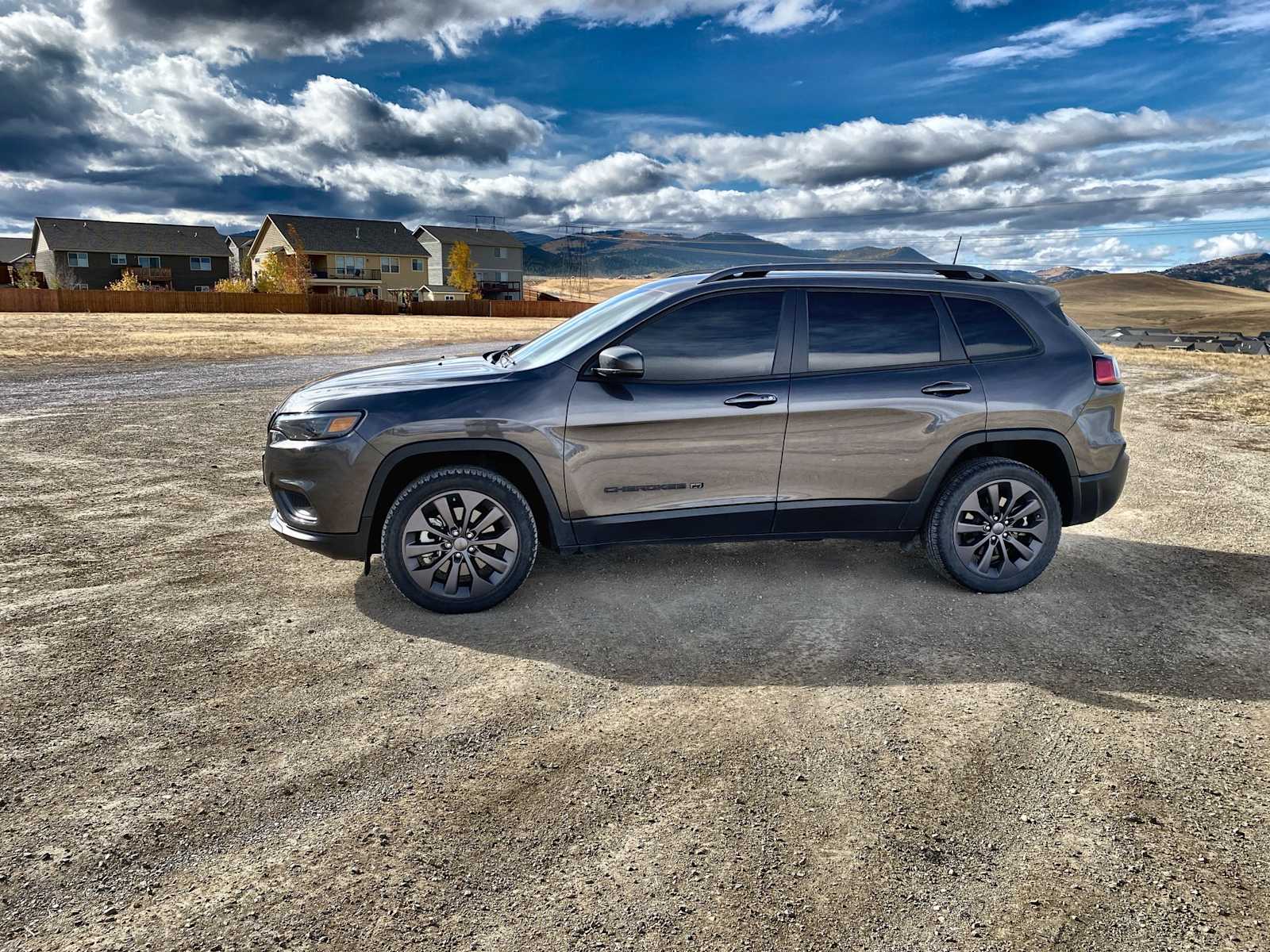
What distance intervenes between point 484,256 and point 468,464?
95.5 meters

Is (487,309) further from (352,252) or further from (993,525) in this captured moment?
(993,525)

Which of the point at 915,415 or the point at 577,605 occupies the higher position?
the point at 915,415

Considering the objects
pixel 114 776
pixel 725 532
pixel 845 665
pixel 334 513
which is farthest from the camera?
pixel 725 532

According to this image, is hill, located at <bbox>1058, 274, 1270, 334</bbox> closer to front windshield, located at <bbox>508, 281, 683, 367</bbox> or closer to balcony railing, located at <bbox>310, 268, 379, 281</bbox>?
balcony railing, located at <bbox>310, 268, 379, 281</bbox>

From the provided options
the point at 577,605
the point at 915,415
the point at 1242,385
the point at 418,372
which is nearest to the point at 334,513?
the point at 418,372

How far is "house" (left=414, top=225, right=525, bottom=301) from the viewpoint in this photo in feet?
297

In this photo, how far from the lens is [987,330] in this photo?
5000 millimetres

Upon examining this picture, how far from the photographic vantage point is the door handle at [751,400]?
15.2 ft

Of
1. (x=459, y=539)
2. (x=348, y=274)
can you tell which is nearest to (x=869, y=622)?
(x=459, y=539)

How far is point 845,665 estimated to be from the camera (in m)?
4.10

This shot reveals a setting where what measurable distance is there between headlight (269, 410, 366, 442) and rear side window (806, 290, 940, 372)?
259 centimetres

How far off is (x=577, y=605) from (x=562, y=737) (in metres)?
1.45

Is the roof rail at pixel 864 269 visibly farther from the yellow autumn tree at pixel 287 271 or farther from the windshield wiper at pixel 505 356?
the yellow autumn tree at pixel 287 271

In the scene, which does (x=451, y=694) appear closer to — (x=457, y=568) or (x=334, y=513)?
(x=457, y=568)
